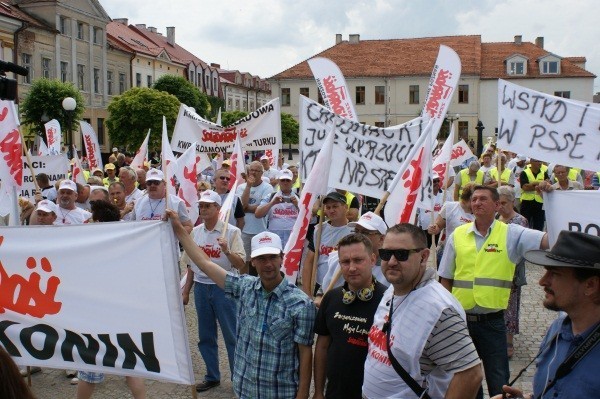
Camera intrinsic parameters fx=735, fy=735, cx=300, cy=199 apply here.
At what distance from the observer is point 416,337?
3.45m

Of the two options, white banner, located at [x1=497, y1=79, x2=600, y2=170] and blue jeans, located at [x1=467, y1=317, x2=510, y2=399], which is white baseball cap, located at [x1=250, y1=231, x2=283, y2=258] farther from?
white banner, located at [x1=497, y1=79, x2=600, y2=170]

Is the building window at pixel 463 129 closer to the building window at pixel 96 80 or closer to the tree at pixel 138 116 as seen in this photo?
the tree at pixel 138 116

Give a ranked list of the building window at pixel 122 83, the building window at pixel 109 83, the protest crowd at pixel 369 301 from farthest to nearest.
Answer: the building window at pixel 122 83
the building window at pixel 109 83
the protest crowd at pixel 369 301

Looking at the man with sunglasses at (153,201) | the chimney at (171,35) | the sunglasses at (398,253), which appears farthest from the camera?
the chimney at (171,35)

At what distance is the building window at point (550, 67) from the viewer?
63688mm

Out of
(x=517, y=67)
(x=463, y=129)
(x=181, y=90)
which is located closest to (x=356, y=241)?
(x=181, y=90)

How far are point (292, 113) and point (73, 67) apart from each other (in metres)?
20.9

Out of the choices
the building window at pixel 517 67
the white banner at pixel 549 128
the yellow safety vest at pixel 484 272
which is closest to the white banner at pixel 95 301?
the yellow safety vest at pixel 484 272

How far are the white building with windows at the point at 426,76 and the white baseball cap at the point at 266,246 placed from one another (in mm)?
59333

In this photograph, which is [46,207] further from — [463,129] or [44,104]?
[463,129]

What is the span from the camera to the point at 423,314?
11.4 ft

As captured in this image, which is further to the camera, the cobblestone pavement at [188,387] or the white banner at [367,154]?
the white banner at [367,154]

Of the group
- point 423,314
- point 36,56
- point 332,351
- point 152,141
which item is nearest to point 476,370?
point 423,314

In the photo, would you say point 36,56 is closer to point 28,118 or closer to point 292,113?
point 28,118
